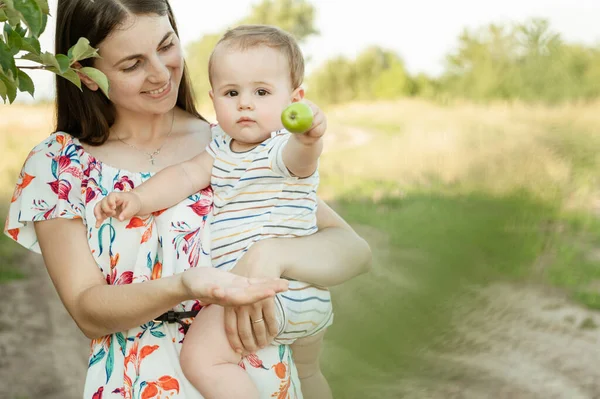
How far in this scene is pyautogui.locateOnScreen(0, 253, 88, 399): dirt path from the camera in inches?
184

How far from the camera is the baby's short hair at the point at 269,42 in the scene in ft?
6.53

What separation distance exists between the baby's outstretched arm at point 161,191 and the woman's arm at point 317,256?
0.85 ft

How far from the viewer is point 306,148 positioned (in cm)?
180

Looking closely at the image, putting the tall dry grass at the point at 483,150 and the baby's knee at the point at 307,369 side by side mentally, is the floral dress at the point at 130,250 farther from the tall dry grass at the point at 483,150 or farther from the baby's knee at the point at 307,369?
the tall dry grass at the point at 483,150

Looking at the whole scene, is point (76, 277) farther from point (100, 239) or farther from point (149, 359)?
point (149, 359)

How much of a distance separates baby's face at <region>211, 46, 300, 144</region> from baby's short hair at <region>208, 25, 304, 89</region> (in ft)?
0.04

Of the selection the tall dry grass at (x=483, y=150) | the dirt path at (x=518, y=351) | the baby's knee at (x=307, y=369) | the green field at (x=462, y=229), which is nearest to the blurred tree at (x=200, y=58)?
the tall dry grass at (x=483, y=150)

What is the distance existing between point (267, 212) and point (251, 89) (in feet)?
0.96

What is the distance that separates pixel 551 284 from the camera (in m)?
5.41

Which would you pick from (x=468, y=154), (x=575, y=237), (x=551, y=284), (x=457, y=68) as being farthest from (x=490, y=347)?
(x=457, y=68)

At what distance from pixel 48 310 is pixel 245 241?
434 centimetres

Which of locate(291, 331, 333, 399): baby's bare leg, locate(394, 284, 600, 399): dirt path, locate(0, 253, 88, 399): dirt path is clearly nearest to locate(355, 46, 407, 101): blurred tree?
locate(394, 284, 600, 399): dirt path

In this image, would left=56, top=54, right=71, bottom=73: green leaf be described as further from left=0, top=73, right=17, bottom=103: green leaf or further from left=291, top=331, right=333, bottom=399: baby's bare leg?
left=291, top=331, right=333, bottom=399: baby's bare leg

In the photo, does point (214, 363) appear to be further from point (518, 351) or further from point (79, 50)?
point (518, 351)
